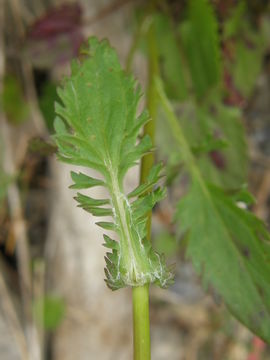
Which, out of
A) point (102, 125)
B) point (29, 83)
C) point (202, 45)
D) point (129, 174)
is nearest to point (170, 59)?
point (202, 45)

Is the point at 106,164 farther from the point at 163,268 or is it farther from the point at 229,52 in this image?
the point at 229,52

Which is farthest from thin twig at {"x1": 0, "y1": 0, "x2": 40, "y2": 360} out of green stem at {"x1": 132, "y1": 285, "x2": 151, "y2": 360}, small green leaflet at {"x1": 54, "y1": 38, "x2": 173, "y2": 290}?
green stem at {"x1": 132, "y1": 285, "x2": 151, "y2": 360}

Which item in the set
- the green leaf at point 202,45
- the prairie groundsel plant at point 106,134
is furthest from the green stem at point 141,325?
the green leaf at point 202,45

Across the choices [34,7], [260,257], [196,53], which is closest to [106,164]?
[260,257]

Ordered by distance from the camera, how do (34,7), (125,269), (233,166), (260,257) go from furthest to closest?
(34,7) < (233,166) < (260,257) < (125,269)

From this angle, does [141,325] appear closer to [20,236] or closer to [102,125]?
[102,125]

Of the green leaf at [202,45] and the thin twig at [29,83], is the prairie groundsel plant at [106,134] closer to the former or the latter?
the green leaf at [202,45]
